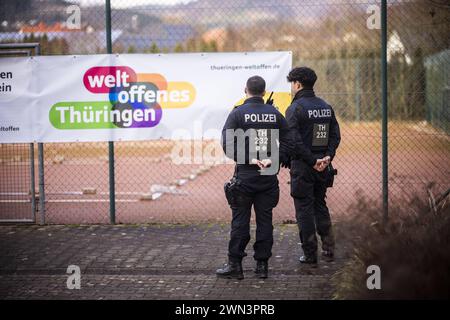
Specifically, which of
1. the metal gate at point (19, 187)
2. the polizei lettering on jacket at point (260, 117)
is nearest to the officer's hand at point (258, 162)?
the polizei lettering on jacket at point (260, 117)

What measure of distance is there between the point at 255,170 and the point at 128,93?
311 cm

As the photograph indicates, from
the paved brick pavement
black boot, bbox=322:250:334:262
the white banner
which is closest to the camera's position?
the paved brick pavement

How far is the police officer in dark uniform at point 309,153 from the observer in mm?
6938

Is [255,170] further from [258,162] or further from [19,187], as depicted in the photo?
[19,187]

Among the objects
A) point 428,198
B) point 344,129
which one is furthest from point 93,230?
point 344,129

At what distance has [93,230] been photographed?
8.89 metres

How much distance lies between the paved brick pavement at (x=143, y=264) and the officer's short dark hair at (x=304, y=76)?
6.17ft

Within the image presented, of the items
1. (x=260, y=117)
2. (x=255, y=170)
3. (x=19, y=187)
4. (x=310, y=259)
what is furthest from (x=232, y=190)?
(x=19, y=187)

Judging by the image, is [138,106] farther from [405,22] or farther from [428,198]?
[405,22]

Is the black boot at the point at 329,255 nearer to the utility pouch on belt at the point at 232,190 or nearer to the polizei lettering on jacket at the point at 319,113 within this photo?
the utility pouch on belt at the point at 232,190

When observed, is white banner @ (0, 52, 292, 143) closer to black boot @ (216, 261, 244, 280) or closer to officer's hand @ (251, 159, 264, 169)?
officer's hand @ (251, 159, 264, 169)

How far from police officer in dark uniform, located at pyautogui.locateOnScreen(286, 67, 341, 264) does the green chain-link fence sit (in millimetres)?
448

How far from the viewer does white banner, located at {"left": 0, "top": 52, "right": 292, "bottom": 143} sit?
8875 mm

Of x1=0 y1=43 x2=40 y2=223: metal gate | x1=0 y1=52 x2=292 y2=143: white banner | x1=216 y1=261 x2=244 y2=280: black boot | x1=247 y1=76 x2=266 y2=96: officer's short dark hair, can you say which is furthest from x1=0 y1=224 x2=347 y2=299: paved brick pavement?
x1=247 y1=76 x2=266 y2=96: officer's short dark hair
